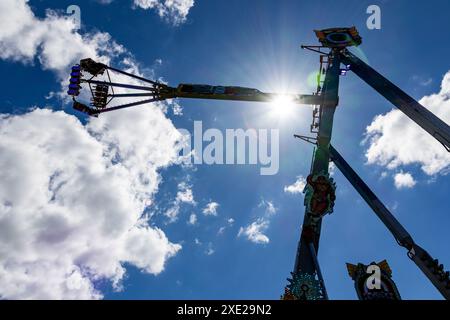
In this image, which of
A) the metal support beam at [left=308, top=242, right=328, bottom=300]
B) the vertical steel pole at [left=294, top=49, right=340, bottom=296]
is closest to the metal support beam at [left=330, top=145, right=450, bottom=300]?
the vertical steel pole at [left=294, top=49, right=340, bottom=296]

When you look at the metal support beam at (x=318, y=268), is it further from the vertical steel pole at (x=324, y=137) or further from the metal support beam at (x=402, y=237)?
the metal support beam at (x=402, y=237)

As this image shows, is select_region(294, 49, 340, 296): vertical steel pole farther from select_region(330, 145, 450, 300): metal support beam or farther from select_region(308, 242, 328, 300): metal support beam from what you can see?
select_region(330, 145, 450, 300): metal support beam

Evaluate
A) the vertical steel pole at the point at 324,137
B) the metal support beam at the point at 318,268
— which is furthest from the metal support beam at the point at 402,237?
the metal support beam at the point at 318,268

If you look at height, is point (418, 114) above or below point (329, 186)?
above

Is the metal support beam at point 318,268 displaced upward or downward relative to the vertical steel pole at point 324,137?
downward

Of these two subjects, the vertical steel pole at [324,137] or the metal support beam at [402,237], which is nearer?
the metal support beam at [402,237]

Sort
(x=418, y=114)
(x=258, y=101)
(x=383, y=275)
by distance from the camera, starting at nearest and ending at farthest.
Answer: (x=383, y=275) → (x=418, y=114) → (x=258, y=101)

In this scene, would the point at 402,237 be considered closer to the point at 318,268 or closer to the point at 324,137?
the point at 318,268

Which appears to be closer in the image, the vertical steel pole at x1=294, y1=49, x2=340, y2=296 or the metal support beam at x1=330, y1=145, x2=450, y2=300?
the metal support beam at x1=330, y1=145, x2=450, y2=300

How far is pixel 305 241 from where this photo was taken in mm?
23203

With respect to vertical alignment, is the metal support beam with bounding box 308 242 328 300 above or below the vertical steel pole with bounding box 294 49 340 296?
below

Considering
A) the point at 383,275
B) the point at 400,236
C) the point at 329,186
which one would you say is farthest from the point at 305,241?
the point at 383,275
